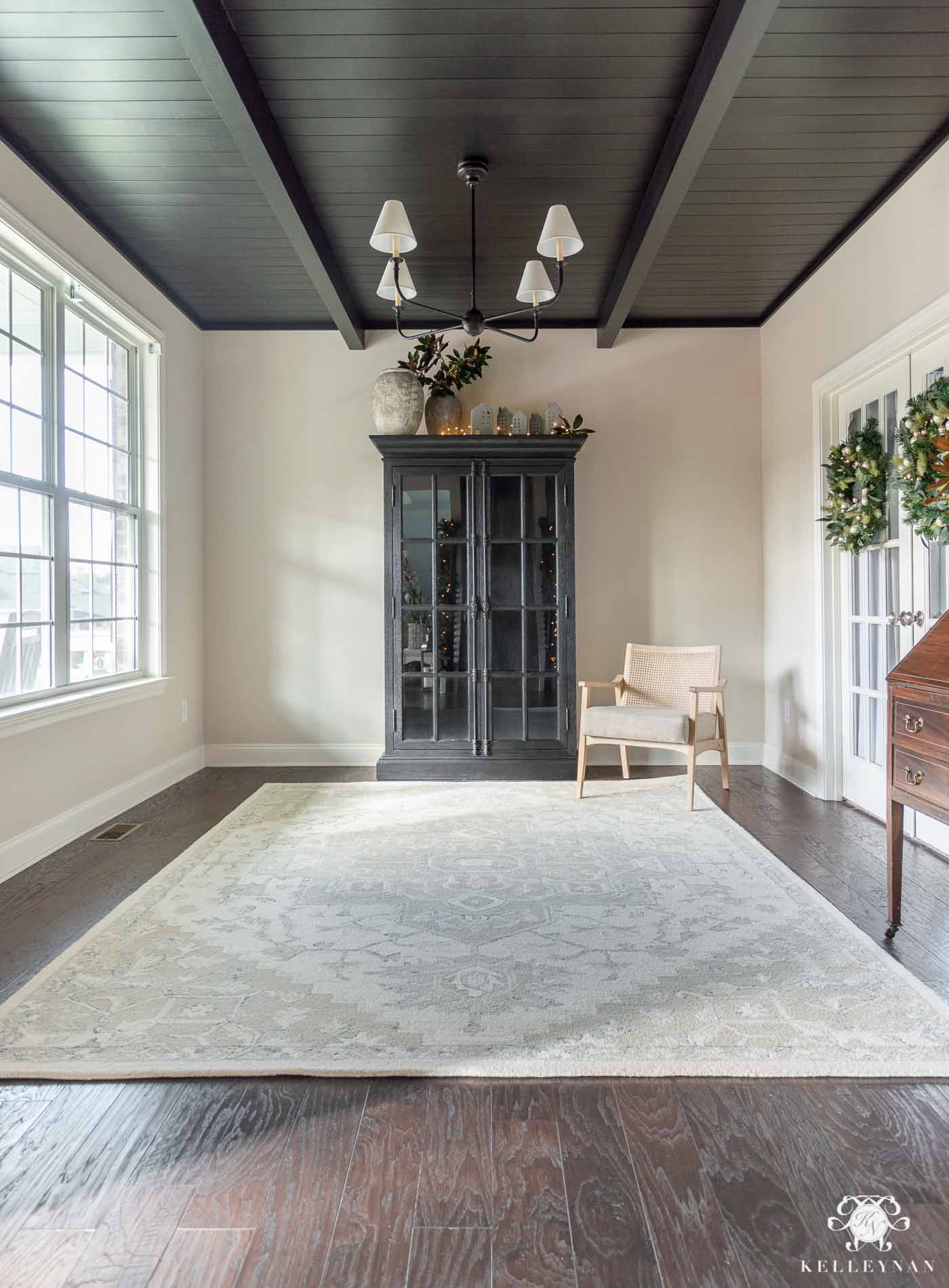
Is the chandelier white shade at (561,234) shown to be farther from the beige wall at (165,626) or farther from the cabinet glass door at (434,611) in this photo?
the beige wall at (165,626)

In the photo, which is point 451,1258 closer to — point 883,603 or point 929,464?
point 929,464

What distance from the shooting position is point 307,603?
16.7 feet

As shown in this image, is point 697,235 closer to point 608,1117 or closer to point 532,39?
point 532,39

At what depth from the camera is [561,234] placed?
9.50 feet

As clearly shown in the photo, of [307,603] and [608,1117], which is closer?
[608,1117]

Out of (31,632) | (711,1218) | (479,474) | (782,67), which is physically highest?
(782,67)

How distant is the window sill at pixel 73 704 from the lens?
3004mm

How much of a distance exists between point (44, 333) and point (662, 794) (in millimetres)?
3566

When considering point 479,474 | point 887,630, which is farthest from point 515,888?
point 479,474

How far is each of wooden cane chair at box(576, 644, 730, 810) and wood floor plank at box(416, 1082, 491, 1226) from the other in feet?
8.11

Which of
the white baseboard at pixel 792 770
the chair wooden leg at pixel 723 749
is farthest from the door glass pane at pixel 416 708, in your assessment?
the white baseboard at pixel 792 770

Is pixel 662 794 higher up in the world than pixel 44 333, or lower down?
lower down

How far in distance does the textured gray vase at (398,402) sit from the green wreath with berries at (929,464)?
2.64 m

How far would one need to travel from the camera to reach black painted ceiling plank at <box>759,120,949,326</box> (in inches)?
119
